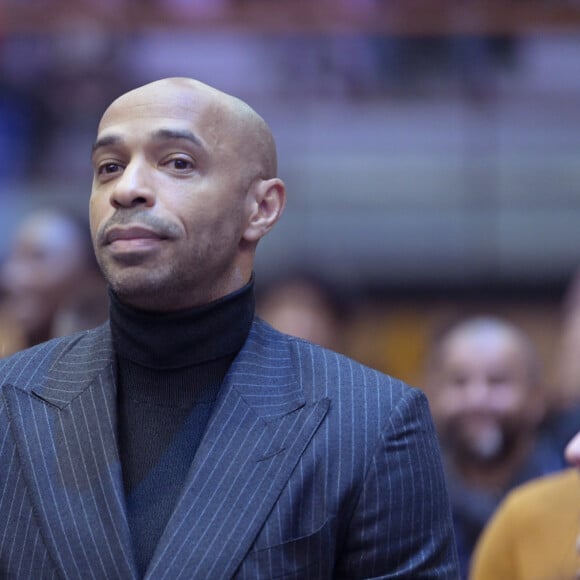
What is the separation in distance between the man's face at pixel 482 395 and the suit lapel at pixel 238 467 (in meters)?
1.85

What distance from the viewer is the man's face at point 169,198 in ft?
7.50

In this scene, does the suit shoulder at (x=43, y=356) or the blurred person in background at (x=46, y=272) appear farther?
the blurred person in background at (x=46, y=272)

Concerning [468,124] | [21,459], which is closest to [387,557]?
[21,459]

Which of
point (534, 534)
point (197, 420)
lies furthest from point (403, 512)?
point (534, 534)

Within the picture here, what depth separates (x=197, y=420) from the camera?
236 cm

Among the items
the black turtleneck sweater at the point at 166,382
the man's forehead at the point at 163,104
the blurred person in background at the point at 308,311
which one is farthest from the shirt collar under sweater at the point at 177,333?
the blurred person in background at the point at 308,311

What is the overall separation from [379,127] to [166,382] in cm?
540

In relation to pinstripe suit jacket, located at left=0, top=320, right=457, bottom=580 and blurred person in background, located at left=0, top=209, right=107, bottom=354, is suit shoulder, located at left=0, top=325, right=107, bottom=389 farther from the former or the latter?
blurred person in background, located at left=0, top=209, right=107, bottom=354

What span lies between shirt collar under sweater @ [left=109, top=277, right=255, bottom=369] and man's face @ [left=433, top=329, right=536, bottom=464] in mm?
1889

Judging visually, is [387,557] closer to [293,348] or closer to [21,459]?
[293,348]

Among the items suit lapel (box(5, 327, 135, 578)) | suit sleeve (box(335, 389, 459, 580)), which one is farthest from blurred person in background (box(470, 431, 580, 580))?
suit lapel (box(5, 327, 135, 578))

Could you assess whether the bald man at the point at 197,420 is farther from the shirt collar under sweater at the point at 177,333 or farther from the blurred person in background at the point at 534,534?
the blurred person in background at the point at 534,534

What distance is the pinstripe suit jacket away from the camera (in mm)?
2172

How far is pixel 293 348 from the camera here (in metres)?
2.50
